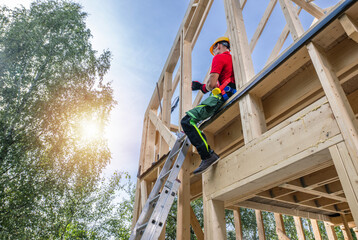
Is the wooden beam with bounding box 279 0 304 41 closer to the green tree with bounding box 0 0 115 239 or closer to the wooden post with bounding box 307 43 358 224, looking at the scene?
the wooden post with bounding box 307 43 358 224

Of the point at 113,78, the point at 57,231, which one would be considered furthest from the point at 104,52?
the point at 57,231

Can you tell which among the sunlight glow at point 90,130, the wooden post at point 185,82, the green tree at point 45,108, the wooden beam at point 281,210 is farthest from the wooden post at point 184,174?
the sunlight glow at point 90,130

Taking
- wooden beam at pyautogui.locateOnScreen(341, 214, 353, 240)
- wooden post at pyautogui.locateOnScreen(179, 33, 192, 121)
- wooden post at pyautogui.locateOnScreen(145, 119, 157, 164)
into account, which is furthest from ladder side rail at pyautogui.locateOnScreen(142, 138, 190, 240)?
wooden beam at pyautogui.locateOnScreen(341, 214, 353, 240)

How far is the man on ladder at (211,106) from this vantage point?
2.39 m

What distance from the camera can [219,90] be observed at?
2623 millimetres

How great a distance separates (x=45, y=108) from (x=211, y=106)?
9716mm

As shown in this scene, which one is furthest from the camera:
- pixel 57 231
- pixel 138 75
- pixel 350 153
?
pixel 138 75

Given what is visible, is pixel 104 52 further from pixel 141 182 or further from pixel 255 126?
pixel 255 126

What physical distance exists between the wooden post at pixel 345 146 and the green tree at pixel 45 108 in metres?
10.1

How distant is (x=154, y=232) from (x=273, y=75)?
70.1 inches

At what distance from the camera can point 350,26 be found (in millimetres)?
1576

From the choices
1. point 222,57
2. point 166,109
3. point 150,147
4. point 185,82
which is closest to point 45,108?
point 150,147

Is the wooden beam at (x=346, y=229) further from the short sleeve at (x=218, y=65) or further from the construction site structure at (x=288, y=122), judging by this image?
the short sleeve at (x=218, y=65)

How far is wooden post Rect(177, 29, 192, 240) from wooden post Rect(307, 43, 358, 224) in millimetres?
1832
